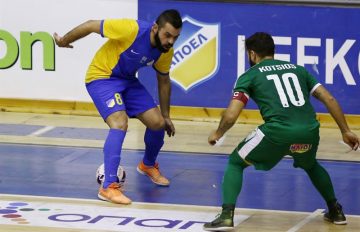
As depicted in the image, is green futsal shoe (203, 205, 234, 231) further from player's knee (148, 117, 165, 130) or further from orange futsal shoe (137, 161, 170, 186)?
orange futsal shoe (137, 161, 170, 186)

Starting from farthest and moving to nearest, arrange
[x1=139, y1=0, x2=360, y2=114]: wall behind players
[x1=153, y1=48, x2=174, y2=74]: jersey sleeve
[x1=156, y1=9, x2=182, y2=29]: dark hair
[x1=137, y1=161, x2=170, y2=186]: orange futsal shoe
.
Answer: [x1=139, y1=0, x2=360, y2=114]: wall behind players < [x1=137, y1=161, x2=170, y2=186]: orange futsal shoe < [x1=153, y1=48, x2=174, y2=74]: jersey sleeve < [x1=156, y1=9, x2=182, y2=29]: dark hair

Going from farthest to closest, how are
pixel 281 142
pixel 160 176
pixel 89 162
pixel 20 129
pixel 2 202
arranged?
pixel 20 129 < pixel 89 162 < pixel 160 176 < pixel 2 202 < pixel 281 142

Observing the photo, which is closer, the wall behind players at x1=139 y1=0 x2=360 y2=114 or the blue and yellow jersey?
the blue and yellow jersey

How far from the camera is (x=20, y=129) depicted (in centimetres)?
1327

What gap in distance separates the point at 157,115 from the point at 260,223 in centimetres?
173

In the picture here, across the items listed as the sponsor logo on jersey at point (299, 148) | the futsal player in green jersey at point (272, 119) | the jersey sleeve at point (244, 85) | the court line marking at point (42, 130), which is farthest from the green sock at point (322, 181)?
the court line marking at point (42, 130)

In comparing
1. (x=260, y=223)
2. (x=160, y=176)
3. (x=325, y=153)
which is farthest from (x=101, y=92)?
(x=325, y=153)

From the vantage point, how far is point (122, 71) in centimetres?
1009

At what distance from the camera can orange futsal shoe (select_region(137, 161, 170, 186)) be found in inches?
415

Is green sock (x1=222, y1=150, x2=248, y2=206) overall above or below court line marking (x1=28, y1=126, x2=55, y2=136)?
above

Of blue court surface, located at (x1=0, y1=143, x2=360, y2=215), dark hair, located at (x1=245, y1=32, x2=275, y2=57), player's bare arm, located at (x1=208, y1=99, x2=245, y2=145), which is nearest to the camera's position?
player's bare arm, located at (x1=208, y1=99, x2=245, y2=145)

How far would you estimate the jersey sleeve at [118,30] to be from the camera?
386 inches

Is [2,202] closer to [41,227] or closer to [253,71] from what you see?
[41,227]

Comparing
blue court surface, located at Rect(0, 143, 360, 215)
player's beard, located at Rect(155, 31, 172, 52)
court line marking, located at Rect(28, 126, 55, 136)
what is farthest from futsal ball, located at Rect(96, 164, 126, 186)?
court line marking, located at Rect(28, 126, 55, 136)
